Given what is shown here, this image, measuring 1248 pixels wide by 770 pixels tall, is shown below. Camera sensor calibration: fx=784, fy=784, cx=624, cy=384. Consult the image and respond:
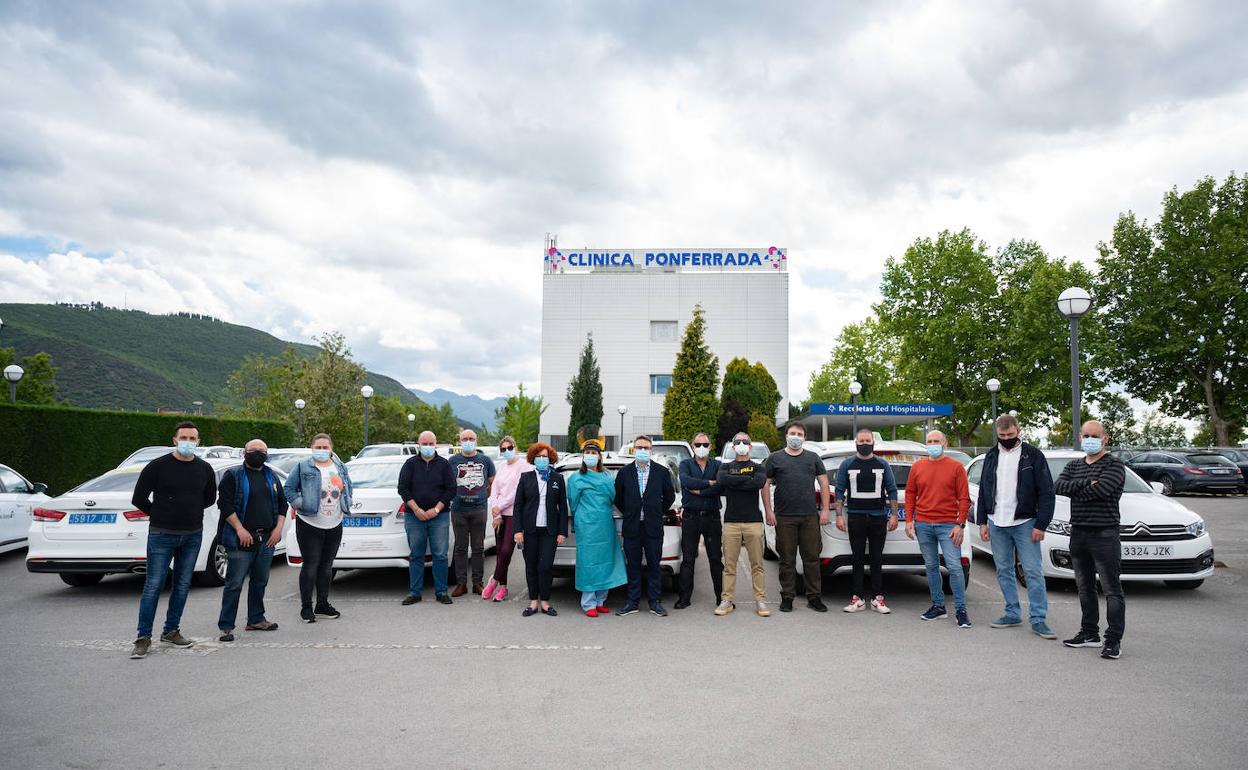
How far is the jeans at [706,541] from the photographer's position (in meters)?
8.55

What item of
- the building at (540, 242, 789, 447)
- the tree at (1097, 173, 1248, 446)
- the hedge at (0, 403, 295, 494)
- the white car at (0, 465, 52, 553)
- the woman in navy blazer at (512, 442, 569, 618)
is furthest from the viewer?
the building at (540, 242, 789, 447)

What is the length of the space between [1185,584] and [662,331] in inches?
1949

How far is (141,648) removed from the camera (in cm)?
641

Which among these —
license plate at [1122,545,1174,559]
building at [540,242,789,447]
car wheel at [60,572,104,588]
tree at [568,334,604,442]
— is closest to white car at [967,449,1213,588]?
license plate at [1122,545,1174,559]

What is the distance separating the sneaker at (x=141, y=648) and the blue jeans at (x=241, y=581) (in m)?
0.67

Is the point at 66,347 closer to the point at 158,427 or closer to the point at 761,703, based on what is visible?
the point at 158,427

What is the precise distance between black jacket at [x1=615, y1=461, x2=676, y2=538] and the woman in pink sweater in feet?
3.89

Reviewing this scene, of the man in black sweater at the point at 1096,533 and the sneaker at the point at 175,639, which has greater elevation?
the man in black sweater at the point at 1096,533

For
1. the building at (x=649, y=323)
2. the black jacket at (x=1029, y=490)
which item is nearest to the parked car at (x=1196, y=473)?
the black jacket at (x=1029, y=490)

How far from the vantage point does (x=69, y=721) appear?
482 cm

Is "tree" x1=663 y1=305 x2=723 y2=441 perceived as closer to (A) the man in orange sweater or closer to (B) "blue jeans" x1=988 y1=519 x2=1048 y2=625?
(A) the man in orange sweater

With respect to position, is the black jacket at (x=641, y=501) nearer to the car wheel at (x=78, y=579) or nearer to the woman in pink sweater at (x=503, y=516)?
the woman in pink sweater at (x=503, y=516)

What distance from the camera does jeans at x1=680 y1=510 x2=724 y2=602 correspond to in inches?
336

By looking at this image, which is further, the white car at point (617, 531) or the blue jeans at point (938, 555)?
the white car at point (617, 531)
